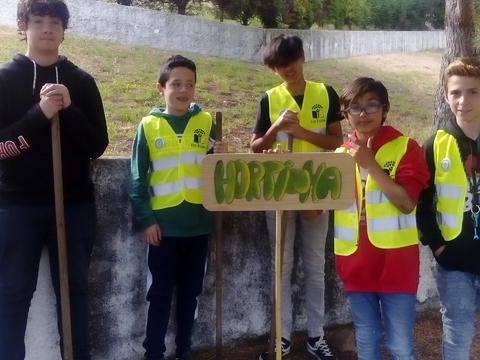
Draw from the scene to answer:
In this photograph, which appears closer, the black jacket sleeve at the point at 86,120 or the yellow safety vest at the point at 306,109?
the black jacket sleeve at the point at 86,120

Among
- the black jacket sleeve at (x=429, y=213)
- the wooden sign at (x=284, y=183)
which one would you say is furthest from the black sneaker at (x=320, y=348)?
the wooden sign at (x=284, y=183)

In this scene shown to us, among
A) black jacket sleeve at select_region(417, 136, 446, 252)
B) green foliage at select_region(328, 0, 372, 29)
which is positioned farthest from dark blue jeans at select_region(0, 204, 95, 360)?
green foliage at select_region(328, 0, 372, 29)

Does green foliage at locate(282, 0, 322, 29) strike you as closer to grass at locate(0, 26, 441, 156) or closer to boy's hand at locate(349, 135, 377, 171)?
grass at locate(0, 26, 441, 156)

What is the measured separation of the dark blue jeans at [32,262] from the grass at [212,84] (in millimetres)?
3528

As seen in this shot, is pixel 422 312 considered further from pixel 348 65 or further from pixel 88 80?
pixel 348 65

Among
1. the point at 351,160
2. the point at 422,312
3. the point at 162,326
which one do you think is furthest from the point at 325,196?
the point at 422,312

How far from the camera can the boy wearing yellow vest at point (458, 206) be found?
2.55 metres

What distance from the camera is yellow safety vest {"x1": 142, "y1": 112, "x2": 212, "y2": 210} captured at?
2.94m

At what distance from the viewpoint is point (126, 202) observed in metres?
3.23

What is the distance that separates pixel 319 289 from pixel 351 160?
1.14m

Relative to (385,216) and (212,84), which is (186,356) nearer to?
(385,216)

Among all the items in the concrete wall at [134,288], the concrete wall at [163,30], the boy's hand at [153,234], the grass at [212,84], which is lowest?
the concrete wall at [134,288]

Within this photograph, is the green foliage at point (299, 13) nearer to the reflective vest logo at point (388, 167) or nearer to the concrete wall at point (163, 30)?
the concrete wall at point (163, 30)

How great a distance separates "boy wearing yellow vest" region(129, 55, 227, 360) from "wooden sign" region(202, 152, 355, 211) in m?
0.44
